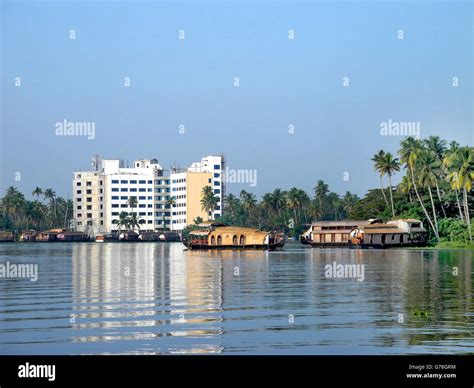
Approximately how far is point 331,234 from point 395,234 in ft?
59.7

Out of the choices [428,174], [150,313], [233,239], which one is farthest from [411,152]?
[150,313]

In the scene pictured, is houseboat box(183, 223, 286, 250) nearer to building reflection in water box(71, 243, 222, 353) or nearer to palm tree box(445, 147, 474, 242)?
palm tree box(445, 147, 474, 242)

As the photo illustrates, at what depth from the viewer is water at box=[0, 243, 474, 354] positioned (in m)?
24.9

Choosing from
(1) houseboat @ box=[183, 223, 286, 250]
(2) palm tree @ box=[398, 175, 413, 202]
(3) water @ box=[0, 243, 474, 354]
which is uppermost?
(2) palm tree @ box=[398, 175, 413, 202]

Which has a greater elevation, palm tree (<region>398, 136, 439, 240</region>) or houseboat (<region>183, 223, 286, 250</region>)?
palm tree (<region>398, 136, 439, 240</region>)

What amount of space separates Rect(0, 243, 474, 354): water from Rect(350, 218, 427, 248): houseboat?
66568 mm

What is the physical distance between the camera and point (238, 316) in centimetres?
3181

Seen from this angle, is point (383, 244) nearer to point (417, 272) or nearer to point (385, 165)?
point (385, 165)

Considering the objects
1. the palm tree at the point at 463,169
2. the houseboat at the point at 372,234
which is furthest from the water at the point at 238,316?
the houseboat at the point at 372,234

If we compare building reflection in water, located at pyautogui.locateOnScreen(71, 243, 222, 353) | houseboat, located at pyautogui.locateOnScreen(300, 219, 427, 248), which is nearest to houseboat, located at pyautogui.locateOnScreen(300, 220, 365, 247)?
houseboat, located at pyautogui.locateOnScreen(300, 219, 427, 248)

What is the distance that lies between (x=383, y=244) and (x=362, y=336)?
9581 cm

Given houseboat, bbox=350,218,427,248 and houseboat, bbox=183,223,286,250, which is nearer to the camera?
houseboat, bbox=350,218,427,248

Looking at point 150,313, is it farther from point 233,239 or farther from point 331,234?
point 331,234
